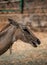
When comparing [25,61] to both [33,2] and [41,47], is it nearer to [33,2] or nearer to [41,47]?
[41,47]

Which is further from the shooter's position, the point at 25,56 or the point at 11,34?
the point at 25,56

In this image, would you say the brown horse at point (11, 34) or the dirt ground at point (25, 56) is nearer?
the brown horse at point (11, 34)

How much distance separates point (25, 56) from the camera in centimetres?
715

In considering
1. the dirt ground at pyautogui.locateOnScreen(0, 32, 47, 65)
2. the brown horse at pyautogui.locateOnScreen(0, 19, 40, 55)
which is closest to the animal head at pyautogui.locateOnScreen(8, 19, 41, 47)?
the brown horse at pyautogui.locateOnScreen(0, 19, 40, 55)

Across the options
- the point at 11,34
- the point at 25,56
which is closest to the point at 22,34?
the point at 11,34

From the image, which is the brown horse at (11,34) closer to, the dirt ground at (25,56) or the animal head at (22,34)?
the animal head at (22,34)

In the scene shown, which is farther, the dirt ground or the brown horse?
the dirt ground

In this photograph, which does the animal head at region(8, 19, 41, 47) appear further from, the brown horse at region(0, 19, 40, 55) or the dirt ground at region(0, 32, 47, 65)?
the dirt ground at region(0, 32, 47, 65)

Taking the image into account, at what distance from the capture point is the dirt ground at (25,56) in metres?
6.66

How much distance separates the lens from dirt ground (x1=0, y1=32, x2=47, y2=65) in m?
6.66

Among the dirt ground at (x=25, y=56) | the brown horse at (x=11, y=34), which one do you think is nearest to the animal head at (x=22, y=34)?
the brown horse at (x=11, y=34)

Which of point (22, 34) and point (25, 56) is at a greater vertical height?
point (22, 34)

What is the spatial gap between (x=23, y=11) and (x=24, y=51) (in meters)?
2.98

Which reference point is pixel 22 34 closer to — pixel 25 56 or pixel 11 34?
pixel 11 34
